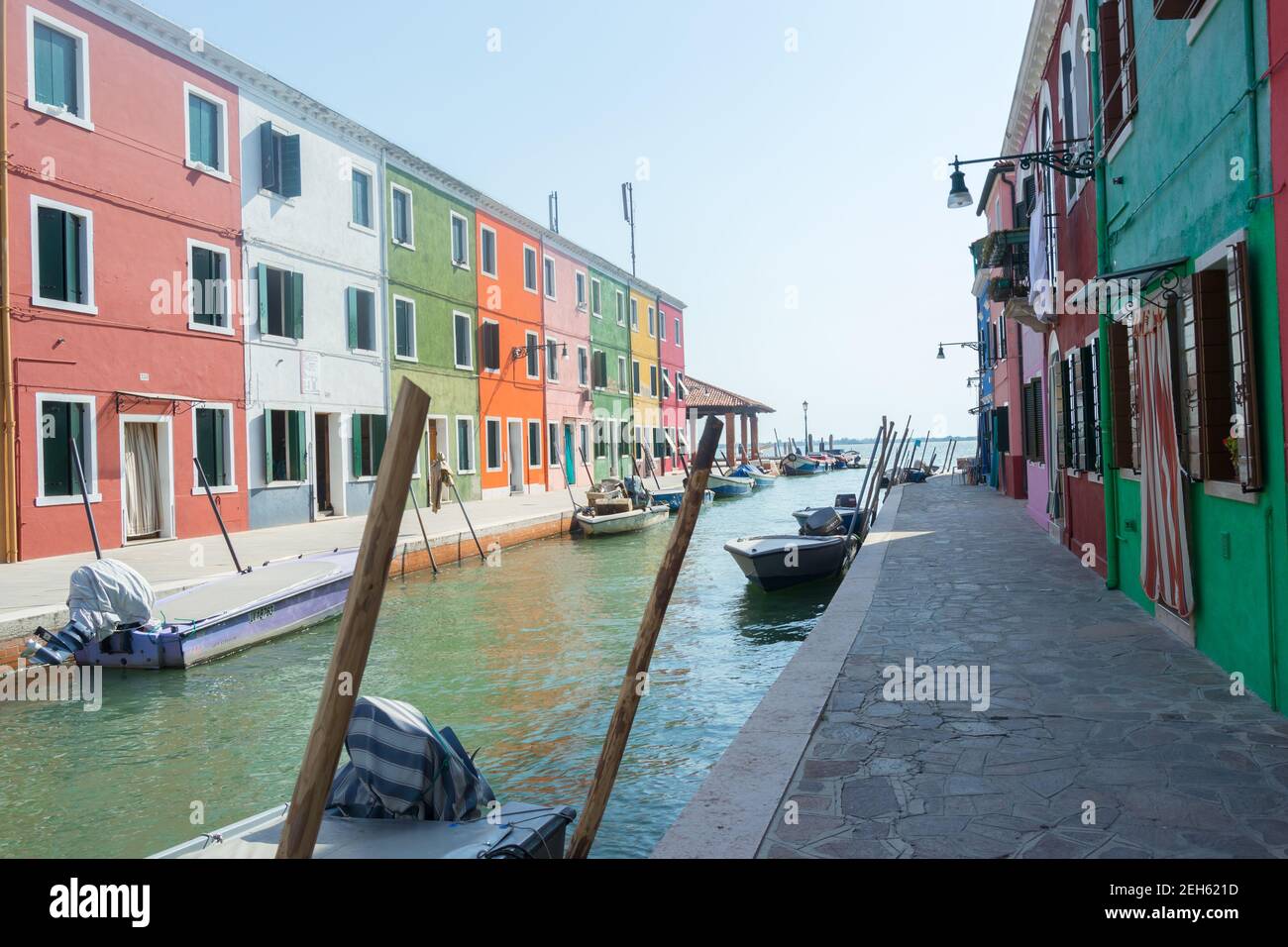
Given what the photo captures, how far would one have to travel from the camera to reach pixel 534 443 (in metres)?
29.8

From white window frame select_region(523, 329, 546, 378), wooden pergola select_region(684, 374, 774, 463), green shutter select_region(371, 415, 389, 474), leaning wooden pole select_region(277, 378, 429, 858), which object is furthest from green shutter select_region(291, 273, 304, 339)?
wooden pergola select_region(684, 374, 774, 463)

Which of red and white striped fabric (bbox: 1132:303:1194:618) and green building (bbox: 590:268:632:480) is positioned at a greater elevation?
green building (bbox: 590:268:632:480)

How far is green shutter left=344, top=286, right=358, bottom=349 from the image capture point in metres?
20.7

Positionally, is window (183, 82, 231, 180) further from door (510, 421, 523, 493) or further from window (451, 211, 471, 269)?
door (510, 421, 523, 493)

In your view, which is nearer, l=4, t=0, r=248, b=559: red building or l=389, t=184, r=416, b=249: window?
l=4, t=0, r=248, b=559: red building

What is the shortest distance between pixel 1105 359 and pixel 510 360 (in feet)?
69.5

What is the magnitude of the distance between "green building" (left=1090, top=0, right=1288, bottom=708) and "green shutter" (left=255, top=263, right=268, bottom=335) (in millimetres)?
14357

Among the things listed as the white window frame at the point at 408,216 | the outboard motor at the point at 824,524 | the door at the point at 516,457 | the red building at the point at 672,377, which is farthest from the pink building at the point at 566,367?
the outboard motor at the point at 824,524

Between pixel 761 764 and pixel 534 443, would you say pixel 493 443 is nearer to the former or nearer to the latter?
pixel 534 443

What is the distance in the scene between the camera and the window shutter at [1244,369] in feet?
16.1

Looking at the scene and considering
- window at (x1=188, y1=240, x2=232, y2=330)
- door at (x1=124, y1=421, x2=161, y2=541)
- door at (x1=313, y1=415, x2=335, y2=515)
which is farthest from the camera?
door at (x1=313, y1=415, x2=335, y2=515)

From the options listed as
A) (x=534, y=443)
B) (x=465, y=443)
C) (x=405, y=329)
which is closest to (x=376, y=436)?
(x=405, y=329)

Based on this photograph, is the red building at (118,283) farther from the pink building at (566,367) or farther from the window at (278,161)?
the pink building at (566,367)

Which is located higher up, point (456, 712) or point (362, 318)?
point (362, 318)
